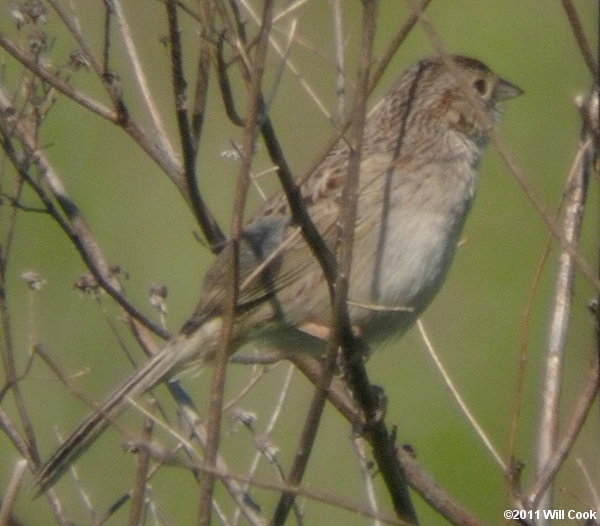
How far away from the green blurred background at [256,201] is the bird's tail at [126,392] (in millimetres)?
2226

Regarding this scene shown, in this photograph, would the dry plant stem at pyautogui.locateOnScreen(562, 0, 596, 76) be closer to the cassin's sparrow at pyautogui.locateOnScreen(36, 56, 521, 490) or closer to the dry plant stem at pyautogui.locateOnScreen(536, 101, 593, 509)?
the dry plant stem at pyautogui.locateOnScreen(536, 101, 593, 509)

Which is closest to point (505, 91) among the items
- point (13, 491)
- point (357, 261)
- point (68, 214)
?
point (357, 261)

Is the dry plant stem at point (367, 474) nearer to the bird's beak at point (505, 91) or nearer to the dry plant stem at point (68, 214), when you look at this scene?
the dry plant stem at point (68, 214)

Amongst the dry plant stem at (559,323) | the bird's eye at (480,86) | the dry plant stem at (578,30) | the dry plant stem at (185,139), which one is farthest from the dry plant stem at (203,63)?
the bird's eye at (480,86)

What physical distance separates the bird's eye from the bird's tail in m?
1.37

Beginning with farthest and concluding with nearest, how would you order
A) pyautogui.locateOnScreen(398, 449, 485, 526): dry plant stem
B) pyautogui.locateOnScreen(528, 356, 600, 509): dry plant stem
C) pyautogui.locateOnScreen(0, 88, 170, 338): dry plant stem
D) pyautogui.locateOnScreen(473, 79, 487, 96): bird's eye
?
pyautogui.locateOnScreen(473, 79, 487, 96): bird's eye < pyautogui.locateOnScreen(0, 88, 170, 338): dry plant stem < pyautogui.locateOnScreen(398, 449, 485, 526): dry plant stem < pyautogui.locateOnScreen(528, 356, 600, 509): dry plant stem

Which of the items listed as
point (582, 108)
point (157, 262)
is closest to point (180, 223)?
point (157, 262)

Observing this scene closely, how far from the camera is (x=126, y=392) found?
4.57 metres

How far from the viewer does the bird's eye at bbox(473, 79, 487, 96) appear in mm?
5377

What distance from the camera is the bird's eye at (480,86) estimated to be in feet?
17.6

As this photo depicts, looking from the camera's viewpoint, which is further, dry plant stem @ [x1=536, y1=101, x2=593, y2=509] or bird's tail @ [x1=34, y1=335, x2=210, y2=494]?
bird's tail @ [x1=34, y1=335, x2=210, y2=494]

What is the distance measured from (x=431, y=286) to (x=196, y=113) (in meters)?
1.10

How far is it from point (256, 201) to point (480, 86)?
267 cm

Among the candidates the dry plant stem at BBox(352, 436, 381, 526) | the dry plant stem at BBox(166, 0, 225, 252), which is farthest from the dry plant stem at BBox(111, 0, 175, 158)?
the dry plant stem at BBox(352, 436, 381, 526)
